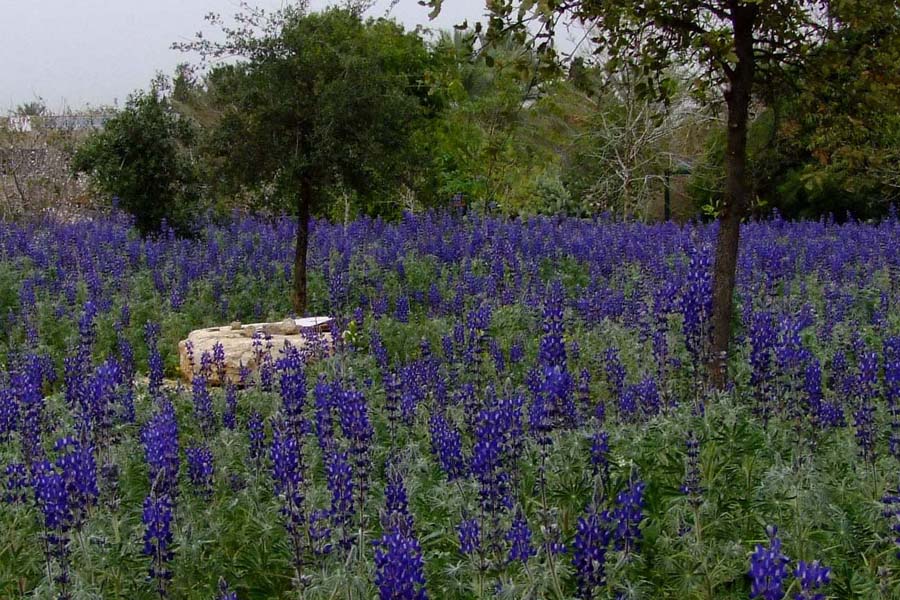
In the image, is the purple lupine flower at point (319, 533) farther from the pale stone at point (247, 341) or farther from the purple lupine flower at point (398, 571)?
the pale stone at point (247, 341)

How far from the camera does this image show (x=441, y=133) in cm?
2278

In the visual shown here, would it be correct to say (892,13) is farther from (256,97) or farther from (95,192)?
(95,192)

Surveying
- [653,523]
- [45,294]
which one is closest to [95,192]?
[45,294]

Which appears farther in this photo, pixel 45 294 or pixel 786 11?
pixel 45 294

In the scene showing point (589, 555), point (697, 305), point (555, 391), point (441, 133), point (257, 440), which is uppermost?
point (441, 133)

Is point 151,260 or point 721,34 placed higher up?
point 721,34

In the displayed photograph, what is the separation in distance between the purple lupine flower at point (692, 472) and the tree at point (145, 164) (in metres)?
12.9

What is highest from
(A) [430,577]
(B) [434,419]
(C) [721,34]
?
(C) [721,34]

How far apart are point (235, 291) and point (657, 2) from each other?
830cm

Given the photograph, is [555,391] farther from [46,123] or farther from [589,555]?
[46,123]

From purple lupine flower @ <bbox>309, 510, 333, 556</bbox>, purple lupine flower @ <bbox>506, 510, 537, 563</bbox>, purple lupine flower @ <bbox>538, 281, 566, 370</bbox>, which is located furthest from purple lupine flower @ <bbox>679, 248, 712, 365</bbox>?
purple lupine flower @ <bbox>309, 510, 333, 556</bbox>

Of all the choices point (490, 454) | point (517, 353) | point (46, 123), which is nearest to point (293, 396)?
point (490, 454)

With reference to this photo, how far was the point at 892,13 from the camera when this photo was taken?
5.49m

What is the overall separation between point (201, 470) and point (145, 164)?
1189 cm
